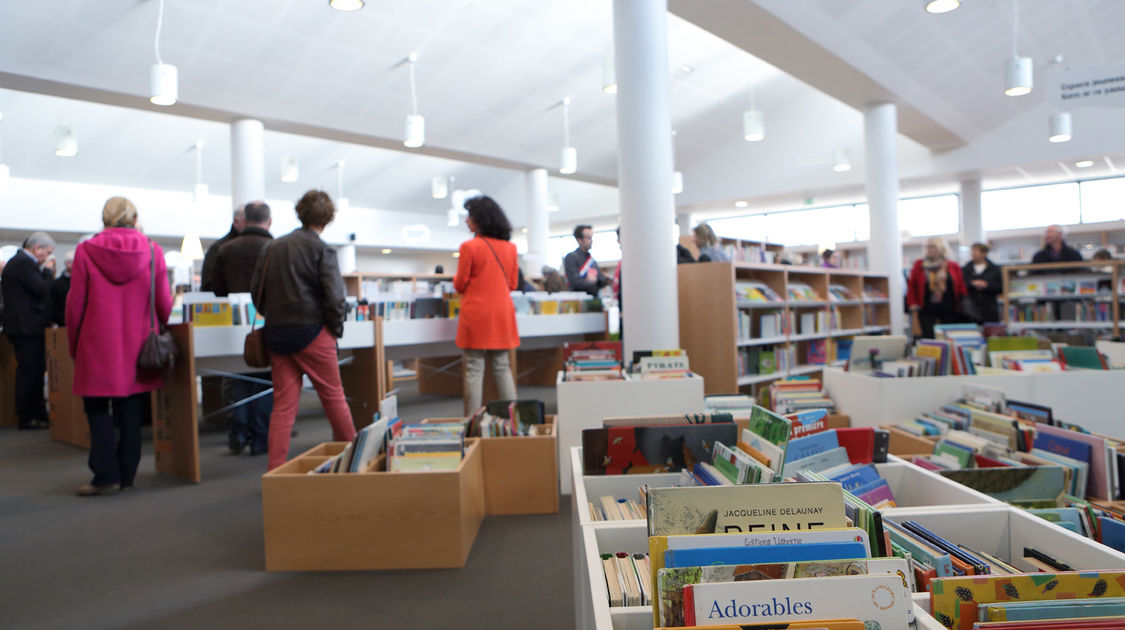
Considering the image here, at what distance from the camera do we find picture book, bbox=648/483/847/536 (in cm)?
105

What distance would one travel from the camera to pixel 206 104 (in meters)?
6.59

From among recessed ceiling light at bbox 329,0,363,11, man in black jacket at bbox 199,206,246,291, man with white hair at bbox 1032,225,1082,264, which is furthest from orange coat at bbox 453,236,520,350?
man with white hair at bbox 1032,225,1082,264

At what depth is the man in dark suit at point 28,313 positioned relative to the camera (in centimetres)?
535

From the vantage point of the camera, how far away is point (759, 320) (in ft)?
17.5

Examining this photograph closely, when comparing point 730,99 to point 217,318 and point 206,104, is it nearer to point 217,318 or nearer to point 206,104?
point 206,104

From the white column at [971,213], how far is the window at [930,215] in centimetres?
98

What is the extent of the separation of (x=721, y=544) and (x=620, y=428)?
2.59 feet

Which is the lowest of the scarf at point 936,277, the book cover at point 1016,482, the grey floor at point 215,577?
the grey floor at point 215,577

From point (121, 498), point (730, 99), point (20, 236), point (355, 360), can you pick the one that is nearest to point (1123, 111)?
point (730, 99)

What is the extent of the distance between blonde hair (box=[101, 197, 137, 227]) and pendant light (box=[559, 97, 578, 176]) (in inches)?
223

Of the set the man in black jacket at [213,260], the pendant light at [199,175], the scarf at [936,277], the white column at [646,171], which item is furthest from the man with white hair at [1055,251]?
the pendant light at [199,175]

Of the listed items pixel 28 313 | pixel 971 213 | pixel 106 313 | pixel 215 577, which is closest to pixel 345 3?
pixel 106 313

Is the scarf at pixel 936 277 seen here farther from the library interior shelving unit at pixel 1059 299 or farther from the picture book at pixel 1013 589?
the picture book at pixel 1013 589

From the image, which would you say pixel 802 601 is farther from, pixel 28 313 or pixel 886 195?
pixel 886 195
